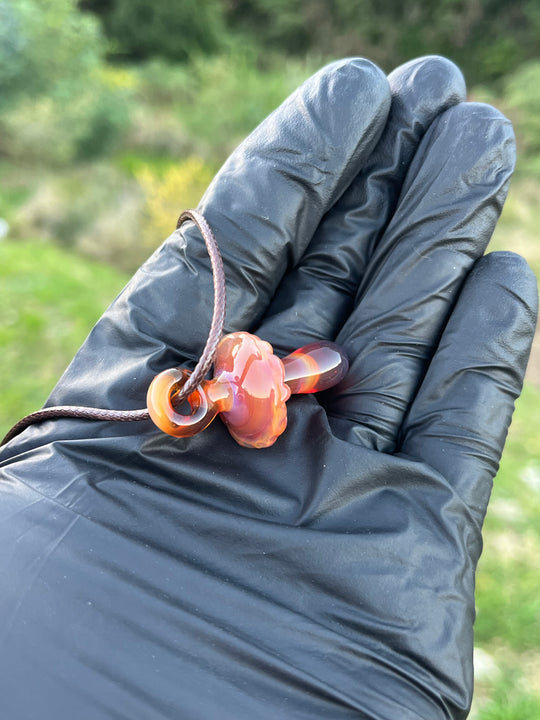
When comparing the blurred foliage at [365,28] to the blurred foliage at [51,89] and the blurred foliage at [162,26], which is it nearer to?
the blurred foliage at [162,26]

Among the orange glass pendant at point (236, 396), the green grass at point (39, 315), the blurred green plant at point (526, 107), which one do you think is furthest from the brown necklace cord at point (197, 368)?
the blurred green plant at point (526, 107)

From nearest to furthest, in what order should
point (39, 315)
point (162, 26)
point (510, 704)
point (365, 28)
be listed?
point (510, 704), point (39, 315), point (162, 26), point (365, 28)

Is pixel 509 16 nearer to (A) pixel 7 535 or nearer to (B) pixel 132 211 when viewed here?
(B) pixel 132 211

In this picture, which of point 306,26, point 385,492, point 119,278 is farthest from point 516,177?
point 306,26

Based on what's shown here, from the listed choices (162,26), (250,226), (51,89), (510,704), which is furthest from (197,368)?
(162,26)

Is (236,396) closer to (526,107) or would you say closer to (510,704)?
(510,704)

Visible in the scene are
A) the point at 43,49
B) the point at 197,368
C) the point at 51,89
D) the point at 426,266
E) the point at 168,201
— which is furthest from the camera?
the point at 51,89

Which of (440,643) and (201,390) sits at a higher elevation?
(201,390)
